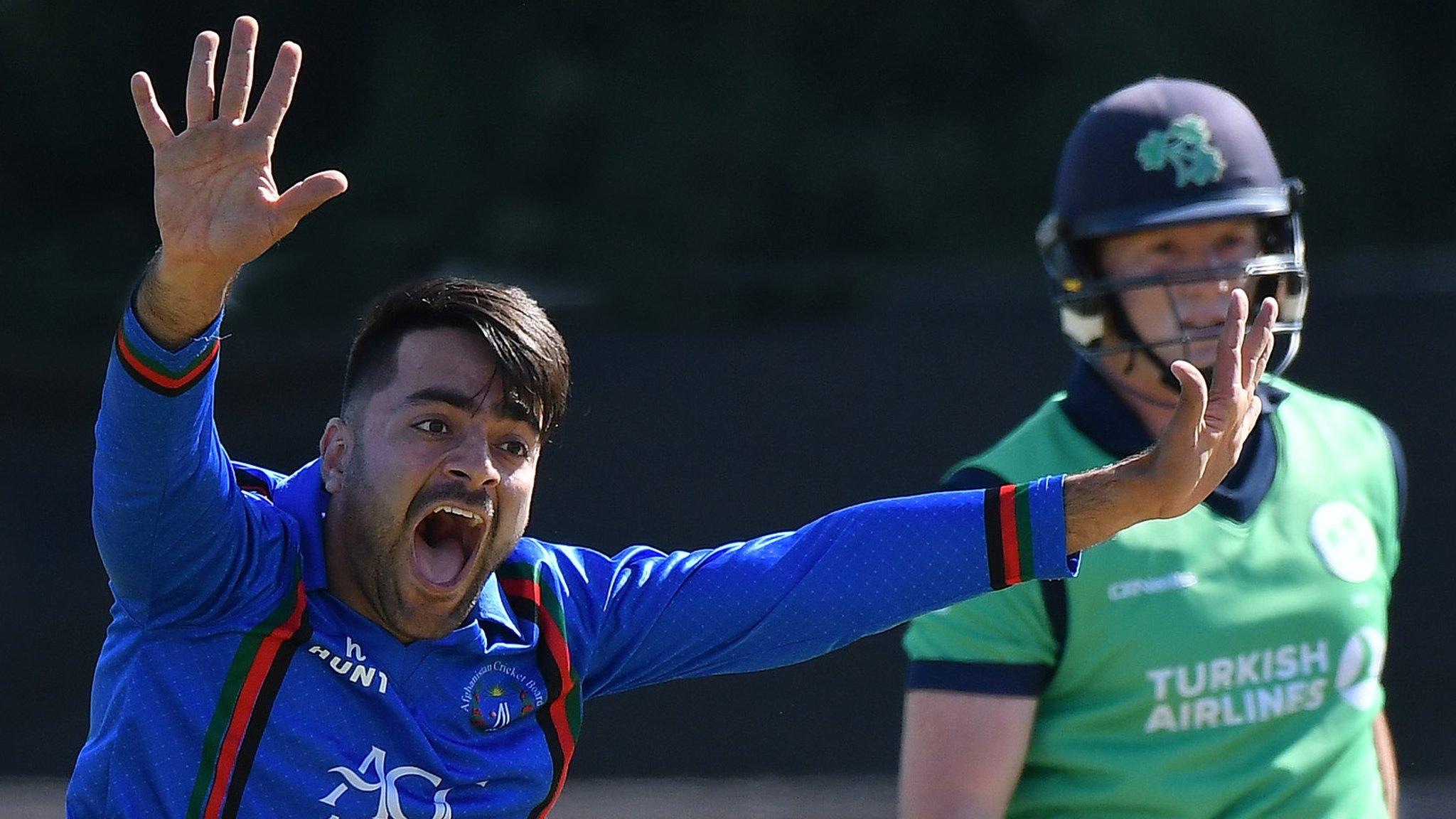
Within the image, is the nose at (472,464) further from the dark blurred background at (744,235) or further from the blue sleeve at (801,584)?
the dark blurred background at (744,235)

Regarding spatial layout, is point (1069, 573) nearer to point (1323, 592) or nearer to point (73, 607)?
point (1323, 592)

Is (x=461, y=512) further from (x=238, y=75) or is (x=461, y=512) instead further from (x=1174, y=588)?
(x=1174, y=588)

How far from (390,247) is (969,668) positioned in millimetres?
4713

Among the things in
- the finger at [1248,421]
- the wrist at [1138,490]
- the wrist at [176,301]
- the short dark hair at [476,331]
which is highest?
the wrist at [176,301]

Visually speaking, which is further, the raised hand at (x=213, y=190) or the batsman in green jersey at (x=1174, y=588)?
the batsman in green jersey at (x=1174, y=588)

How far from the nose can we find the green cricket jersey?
0.73 metres

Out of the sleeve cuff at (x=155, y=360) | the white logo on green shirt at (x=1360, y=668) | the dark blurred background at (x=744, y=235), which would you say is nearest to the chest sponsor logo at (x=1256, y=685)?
the white logo on green shirt at (x=1360, y=668)

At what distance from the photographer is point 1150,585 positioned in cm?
263

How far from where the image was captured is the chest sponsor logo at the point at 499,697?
2297mm

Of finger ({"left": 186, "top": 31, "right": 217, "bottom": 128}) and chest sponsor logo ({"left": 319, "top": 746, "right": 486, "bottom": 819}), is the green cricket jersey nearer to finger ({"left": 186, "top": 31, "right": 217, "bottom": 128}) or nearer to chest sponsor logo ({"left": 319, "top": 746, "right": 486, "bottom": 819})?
chest sponsor logo ({"left": 319, "top": 746, "right": 486, "bottom": 819})

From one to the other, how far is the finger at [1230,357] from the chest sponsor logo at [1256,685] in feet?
1.80

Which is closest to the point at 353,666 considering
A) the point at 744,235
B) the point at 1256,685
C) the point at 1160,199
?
the point at 1256,685

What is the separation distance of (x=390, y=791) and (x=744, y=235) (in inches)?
202

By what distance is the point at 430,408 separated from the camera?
2.27m
